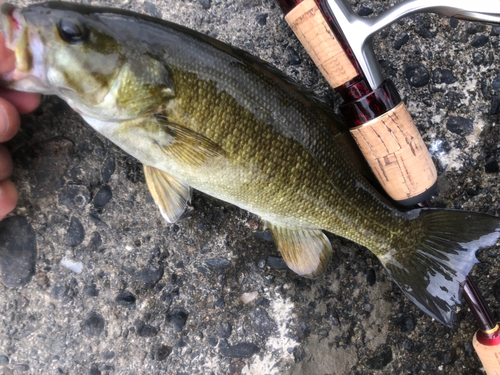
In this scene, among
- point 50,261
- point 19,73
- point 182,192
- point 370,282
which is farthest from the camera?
point 370,282

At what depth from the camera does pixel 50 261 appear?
1.66m

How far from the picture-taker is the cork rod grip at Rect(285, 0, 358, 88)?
1.29 meters

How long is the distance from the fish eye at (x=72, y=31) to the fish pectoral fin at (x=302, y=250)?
110 cm

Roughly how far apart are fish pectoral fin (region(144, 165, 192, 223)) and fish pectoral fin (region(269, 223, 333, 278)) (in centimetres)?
44

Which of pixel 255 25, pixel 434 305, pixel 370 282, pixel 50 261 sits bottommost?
pixel 50 261

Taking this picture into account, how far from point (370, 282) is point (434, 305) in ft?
1.04

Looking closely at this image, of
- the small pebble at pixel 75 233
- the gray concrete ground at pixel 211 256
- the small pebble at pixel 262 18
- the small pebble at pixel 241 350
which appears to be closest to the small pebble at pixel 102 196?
the gray concrete ground at pixel 211 256

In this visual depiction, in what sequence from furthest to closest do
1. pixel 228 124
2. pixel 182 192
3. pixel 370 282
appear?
pixel 370 282 < pixel 182 192 < pixel 228 124

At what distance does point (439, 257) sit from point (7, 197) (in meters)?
1.96

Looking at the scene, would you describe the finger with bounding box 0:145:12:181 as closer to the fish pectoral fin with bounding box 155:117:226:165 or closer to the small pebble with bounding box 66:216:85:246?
the small pebble with bounding box 66:216:85:246

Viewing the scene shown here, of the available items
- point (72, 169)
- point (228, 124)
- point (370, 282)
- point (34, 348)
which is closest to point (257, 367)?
point (370, 282)

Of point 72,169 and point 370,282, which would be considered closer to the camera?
point 72,169

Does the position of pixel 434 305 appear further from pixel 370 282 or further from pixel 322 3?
pixel 322 3

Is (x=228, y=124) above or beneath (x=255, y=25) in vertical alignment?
beneath
